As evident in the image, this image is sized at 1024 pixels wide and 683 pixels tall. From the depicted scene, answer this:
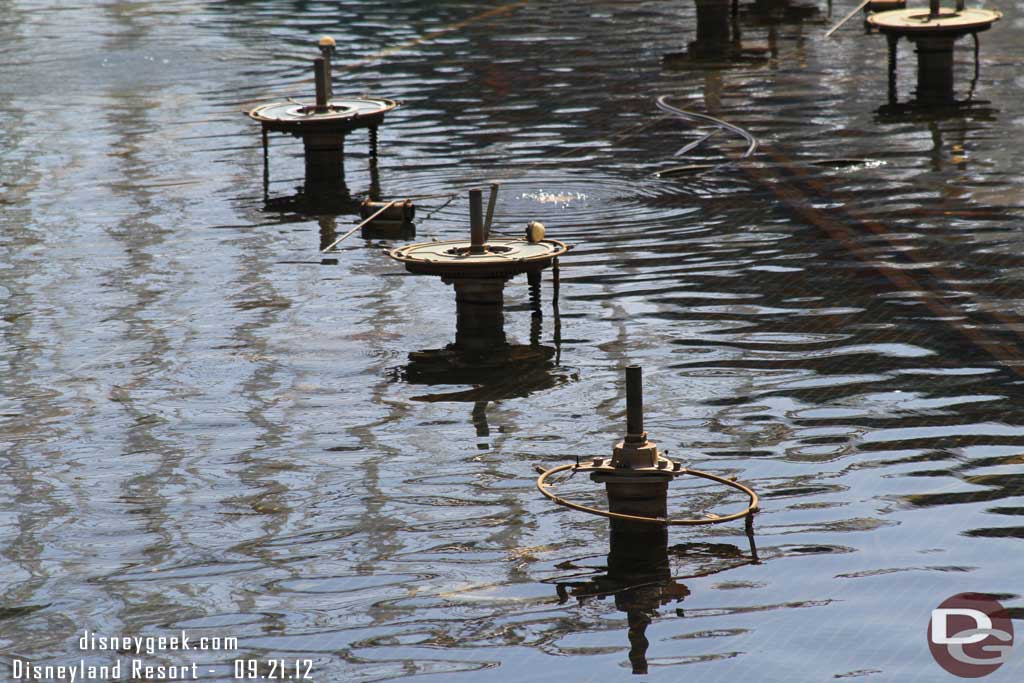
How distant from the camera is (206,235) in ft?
63.6

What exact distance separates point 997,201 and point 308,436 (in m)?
9.34

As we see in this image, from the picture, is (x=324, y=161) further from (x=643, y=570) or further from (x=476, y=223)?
(x=643, y=570)

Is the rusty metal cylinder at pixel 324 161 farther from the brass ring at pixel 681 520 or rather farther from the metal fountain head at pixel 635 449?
the metal fountain head at pixel 635 449

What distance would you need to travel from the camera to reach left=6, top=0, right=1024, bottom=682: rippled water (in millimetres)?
9836

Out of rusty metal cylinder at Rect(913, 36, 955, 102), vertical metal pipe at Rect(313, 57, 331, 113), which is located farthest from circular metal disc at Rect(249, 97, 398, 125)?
rusty metal cylinder at Rect(913, 36, 955, 102)

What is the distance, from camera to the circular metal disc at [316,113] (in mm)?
21234

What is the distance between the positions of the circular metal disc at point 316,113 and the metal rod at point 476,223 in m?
6.84

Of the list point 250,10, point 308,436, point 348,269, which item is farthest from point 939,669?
point 250,10

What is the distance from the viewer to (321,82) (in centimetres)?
2145

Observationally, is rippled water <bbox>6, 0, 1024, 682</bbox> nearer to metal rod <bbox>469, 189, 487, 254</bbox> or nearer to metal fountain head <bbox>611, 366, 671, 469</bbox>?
metal fountain head <bbox>611, 366, 671, 469</bbox>

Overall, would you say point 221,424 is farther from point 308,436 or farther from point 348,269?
point 348,269

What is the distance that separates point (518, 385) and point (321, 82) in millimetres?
8609

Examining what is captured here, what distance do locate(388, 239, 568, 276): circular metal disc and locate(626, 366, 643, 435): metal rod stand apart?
4084mm

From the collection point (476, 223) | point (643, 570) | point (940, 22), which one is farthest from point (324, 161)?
point (643, 570)
